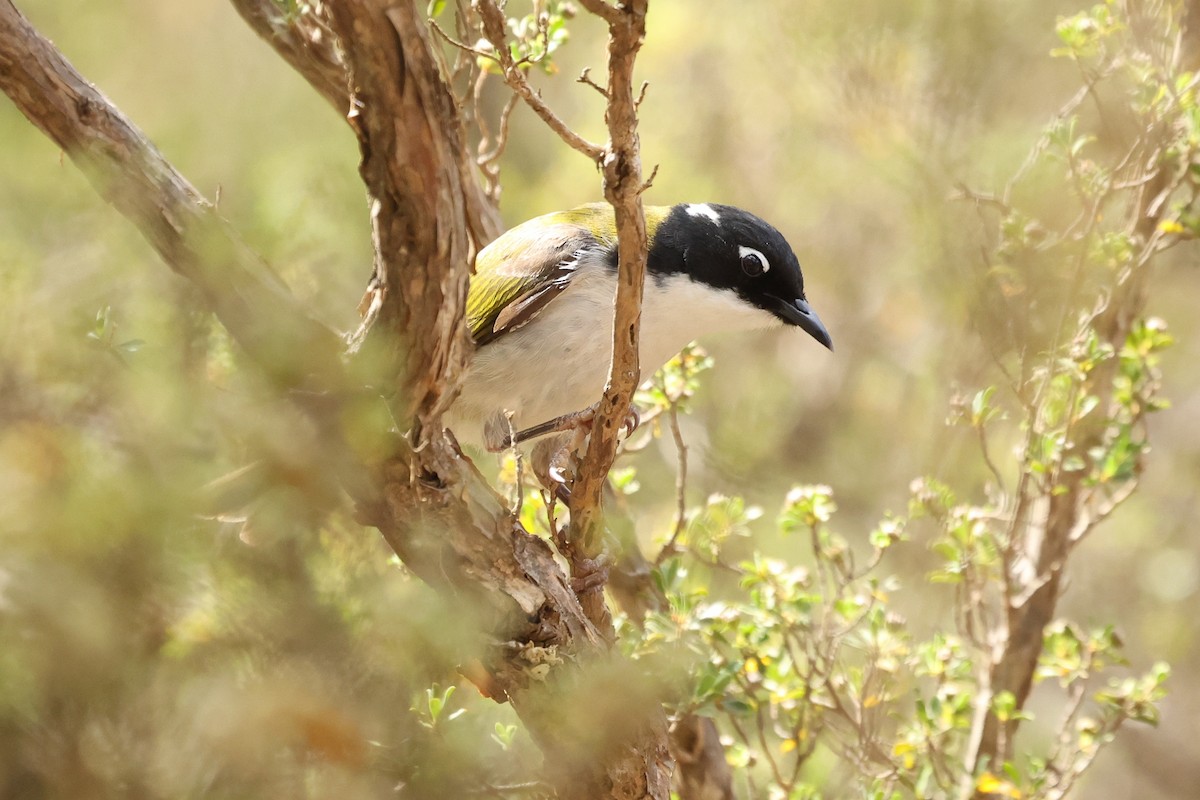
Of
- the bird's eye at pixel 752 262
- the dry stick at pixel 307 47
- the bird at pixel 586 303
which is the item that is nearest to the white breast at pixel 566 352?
the bird at pixel 586 303

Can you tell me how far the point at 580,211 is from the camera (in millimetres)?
4031

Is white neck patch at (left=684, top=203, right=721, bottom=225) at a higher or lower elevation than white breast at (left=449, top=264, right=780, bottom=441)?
higher

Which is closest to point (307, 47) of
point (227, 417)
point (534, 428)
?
point (534, 428)

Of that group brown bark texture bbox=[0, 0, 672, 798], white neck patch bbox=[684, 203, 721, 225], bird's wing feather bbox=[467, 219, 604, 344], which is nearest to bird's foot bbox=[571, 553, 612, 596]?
brown bark texture bbox=[0, 0, 672, 798]

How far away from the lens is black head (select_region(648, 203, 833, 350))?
12.5 ft

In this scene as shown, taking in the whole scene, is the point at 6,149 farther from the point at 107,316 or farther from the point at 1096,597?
the point at 1096,597

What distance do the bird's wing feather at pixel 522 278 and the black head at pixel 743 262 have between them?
280 millimetres

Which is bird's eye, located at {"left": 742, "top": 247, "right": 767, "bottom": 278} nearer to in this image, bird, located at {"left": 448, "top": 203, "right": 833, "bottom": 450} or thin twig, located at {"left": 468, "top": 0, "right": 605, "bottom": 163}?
bird, located at {"left": 448, "top": 203, "right": 833, "bottom": 450}

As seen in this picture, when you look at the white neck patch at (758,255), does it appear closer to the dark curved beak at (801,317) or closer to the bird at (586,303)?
the bird at (586,303)

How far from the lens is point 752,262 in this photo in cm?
381

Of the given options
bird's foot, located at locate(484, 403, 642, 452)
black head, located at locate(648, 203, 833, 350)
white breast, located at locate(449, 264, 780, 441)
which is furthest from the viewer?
black head, located at locate(648, 203, 833, 350)

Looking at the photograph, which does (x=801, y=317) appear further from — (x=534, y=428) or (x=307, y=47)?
(x=307, y=47)

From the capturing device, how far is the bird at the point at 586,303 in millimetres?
3553

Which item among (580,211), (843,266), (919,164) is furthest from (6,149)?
(843,266)
